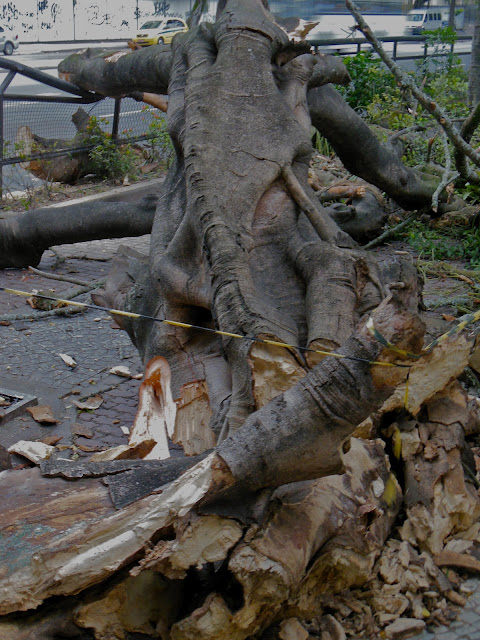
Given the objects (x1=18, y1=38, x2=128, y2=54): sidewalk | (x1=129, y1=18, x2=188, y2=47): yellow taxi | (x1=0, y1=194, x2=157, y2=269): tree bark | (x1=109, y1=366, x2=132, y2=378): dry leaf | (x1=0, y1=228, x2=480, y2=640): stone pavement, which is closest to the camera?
(x1=0, y1=228, x2=480, y2=640): stone pavement

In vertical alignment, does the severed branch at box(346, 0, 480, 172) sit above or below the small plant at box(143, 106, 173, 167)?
above

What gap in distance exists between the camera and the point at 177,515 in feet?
8.92

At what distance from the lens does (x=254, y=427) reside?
2.99 m

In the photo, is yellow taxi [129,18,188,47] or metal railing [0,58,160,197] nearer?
metal railing [0,58,160,197]

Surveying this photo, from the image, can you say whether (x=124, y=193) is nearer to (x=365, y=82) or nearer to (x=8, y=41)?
(x=365, y=82)

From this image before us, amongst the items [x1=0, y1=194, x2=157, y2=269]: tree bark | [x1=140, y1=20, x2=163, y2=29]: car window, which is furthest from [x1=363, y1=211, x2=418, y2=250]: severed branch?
[x1=140, y1=20, x2=163, y2=29]: car window

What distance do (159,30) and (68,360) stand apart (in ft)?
60.6

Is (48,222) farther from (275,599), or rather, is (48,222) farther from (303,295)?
(275,599)

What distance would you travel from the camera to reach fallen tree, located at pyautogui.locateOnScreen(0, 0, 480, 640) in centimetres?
275

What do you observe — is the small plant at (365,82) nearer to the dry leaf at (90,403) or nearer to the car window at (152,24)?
the dry leaf at (90,403)

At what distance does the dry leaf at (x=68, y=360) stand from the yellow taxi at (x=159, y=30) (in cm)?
1638

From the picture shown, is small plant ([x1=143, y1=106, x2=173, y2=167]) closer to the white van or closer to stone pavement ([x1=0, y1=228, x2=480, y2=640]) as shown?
stone pavement ([x1=0, y1=228, x2=480, y2=640])

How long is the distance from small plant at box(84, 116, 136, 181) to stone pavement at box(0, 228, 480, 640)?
4298mm

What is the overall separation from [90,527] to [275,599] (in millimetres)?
697
